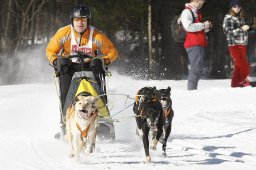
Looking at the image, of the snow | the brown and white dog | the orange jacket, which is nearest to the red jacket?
the snow

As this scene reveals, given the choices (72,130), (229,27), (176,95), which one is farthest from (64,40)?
(229,27)

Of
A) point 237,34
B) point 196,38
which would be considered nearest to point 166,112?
point 196,38

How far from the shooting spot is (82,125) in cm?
746

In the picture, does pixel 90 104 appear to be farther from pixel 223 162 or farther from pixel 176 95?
pixel 176 95

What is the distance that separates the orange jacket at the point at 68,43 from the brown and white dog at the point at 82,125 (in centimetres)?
164

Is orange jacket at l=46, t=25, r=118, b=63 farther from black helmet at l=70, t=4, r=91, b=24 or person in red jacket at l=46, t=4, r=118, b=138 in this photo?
black helmet at l=70, t=4, r=91, b=24

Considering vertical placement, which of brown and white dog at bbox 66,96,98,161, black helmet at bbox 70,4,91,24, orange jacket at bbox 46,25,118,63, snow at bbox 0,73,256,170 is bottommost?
snow at bbox 0,73,256,170

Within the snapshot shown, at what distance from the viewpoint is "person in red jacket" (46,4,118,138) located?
9.05 m

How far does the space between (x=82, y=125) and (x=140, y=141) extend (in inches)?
78.5

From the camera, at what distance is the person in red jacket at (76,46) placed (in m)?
9.05

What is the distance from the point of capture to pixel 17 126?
11.3 metres

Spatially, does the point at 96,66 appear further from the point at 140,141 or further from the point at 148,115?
the point at 148,115

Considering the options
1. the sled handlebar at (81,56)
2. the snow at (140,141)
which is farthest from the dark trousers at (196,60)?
the sled handlebar at (81,56)

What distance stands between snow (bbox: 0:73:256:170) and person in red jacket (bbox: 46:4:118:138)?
64cm
